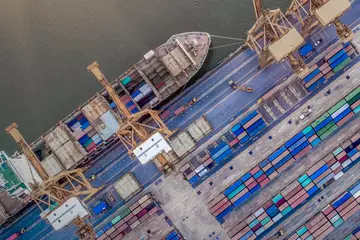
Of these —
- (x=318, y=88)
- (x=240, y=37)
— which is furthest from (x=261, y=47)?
(x=318, y=88)

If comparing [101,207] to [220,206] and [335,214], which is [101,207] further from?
[335,214]

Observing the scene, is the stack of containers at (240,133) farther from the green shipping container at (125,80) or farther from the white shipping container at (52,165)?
the white shipping container at (52,165)

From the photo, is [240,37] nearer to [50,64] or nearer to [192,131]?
[192,131]

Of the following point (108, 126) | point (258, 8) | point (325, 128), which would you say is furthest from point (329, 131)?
point (108, 126)

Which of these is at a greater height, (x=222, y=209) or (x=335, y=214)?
(x=222, y=209)

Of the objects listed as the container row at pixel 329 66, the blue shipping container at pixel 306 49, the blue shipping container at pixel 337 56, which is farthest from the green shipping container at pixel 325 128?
the blue shipping container at pixel 306 49

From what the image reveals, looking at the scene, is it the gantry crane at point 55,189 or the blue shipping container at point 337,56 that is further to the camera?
the blue shipping container at point 337,56

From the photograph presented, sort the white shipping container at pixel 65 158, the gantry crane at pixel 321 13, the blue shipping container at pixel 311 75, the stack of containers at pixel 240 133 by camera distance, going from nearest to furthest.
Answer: the gantry crane at pixel 321 13 → the blue shipping container at pixel 311 75 → the stack of containers at pixel 240 133 → the white shipping container at pixel 65 158
